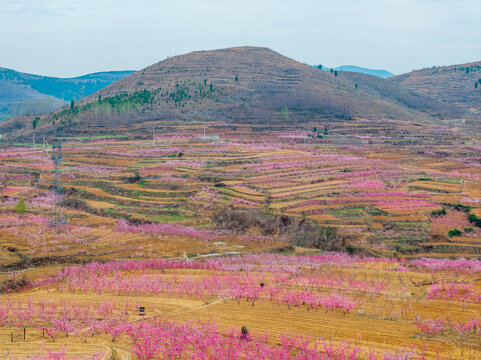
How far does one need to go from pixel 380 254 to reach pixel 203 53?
118m

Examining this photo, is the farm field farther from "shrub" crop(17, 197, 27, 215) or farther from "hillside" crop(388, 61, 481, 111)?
"hillside" crop(388, 61, 481, 111)

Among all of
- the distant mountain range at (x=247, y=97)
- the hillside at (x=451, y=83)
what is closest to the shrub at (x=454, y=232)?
the distant mountain range at (x=247, y=97)

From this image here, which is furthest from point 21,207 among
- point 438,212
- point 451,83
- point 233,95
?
point 451,83

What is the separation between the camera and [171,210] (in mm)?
40250

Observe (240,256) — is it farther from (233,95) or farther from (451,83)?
(451,83)

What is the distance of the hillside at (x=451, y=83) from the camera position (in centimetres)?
13650

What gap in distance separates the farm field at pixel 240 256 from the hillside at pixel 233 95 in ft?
111

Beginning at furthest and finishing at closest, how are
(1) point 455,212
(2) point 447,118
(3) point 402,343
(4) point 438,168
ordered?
(2) point 447,118, (4) point 438,168, (1) point 455,212, (3) point 402,343

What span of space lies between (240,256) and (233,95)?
270 feet

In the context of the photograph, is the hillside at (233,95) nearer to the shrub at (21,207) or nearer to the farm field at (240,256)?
the farm field at (240,256)

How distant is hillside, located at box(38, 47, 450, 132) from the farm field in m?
33.8

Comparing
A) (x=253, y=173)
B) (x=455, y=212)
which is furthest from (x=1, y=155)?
(x=455, y=212)

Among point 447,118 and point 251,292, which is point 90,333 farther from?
point 447,118

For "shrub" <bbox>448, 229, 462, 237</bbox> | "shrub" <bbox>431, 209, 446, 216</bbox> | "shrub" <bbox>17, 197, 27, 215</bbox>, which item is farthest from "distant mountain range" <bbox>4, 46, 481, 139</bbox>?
"shrub" <bbox>448, 229, 462, 237</bbox>
